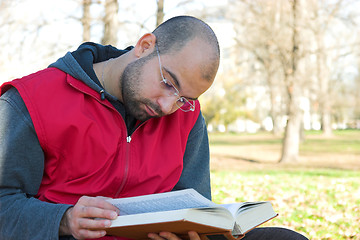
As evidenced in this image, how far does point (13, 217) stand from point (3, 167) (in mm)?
188

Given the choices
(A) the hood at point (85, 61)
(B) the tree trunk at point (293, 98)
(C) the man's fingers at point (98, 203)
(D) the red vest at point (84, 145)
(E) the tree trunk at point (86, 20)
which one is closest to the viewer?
(C) the man's fingers at point (98, 203)

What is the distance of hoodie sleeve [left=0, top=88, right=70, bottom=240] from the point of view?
1.66 m

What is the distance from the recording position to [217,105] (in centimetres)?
3688

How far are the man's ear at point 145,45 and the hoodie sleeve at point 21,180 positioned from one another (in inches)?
23.8

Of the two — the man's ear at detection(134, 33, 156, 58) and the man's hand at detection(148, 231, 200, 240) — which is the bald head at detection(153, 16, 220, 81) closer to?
the man's ear at detection(134, 33, 156, 58)

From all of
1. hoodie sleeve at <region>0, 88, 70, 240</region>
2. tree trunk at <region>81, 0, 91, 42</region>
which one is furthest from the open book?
tree trunk at <region>81, 0, 91, 42</region>

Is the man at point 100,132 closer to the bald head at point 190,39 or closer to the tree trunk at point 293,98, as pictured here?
the bald head at point 190,39

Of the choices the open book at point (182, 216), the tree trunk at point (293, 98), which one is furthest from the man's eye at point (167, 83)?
the tree trunk at point (293, 98)

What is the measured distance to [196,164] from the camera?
2.34 metres

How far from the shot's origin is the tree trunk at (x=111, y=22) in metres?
9.43

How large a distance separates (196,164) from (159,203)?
670 mm

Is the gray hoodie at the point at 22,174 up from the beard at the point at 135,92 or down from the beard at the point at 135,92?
down

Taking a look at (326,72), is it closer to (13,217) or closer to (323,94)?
(323,94)

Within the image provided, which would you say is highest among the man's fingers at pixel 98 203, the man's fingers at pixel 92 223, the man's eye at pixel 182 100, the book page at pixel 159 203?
the man's eye at pixel 182 100
